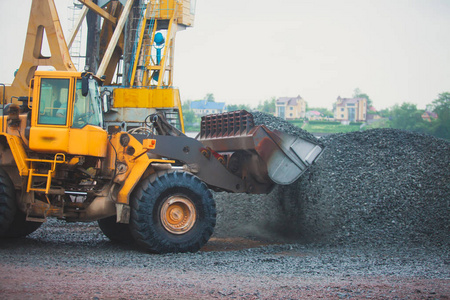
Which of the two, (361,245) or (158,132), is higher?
(158,132)

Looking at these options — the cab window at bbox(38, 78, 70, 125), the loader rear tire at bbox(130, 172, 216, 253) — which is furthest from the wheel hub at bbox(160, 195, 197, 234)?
the cab window at bbox(38, 78, 70, 125)

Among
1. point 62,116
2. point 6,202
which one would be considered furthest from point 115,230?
point 62,116

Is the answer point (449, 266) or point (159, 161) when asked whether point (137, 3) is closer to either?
point (159, 161)

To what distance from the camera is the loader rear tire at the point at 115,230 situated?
30.0ft

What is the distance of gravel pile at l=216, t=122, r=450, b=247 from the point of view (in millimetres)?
9516

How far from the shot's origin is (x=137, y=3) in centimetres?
2114

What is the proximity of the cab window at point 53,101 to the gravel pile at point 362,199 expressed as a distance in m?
4.57

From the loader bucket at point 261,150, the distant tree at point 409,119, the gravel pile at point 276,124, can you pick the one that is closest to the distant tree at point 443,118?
the distant tree at point 409,119

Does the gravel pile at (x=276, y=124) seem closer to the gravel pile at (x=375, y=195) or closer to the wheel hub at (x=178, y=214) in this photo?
the gravel pile at (x=375, y=195)

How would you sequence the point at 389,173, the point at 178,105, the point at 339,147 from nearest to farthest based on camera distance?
the point at 389,173, the point at 339,147, the point at 178,105

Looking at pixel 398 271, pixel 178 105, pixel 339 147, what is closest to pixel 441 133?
pixel 178 105

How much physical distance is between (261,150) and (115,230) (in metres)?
2.68

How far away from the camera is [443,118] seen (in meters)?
34.7

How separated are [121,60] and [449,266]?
16.2 metres
